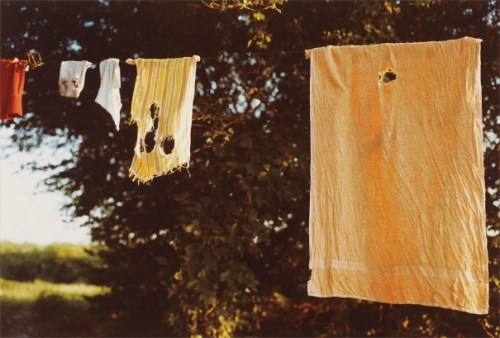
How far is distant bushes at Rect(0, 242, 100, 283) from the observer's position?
26.5 feet

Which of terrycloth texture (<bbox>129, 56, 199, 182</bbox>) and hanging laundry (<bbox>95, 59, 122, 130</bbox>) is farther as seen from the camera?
hanging laundry (<bbox>95, 59, 122, 130</bbox>)

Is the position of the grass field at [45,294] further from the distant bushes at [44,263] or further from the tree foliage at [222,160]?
the tree foliage at [222,160]

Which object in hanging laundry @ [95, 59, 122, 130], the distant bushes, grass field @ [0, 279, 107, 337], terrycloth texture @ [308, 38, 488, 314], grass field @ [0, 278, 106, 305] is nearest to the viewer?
terrycloth texture @ [308, 38, 488, 314]

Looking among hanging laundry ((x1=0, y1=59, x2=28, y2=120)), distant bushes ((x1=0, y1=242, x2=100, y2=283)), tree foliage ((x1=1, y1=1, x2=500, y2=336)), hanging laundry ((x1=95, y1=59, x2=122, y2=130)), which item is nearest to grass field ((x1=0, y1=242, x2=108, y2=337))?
distant bushes ((x1=0, y1=242, x2=100, y2=283))

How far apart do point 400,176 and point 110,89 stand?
2.13 metres

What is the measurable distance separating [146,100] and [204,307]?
227cm

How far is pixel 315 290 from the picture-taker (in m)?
2.90

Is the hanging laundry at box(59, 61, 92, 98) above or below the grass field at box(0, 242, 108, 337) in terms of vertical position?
above

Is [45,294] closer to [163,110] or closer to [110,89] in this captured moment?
[110,89]

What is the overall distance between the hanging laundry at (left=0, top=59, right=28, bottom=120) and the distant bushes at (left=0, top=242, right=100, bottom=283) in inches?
172

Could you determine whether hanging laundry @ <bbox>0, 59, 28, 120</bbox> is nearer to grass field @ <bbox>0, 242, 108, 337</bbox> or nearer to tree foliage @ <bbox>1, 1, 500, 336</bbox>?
tree foliage @ <bbox>1, 1, 500, 336</bbox>

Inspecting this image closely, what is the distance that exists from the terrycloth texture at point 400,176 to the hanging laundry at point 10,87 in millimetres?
2352

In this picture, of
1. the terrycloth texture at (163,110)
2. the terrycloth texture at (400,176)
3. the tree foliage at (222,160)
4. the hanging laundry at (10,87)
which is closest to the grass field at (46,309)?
the tree foliage at (222,160)

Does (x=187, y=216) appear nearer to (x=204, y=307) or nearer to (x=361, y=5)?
(x=204, y=307)
